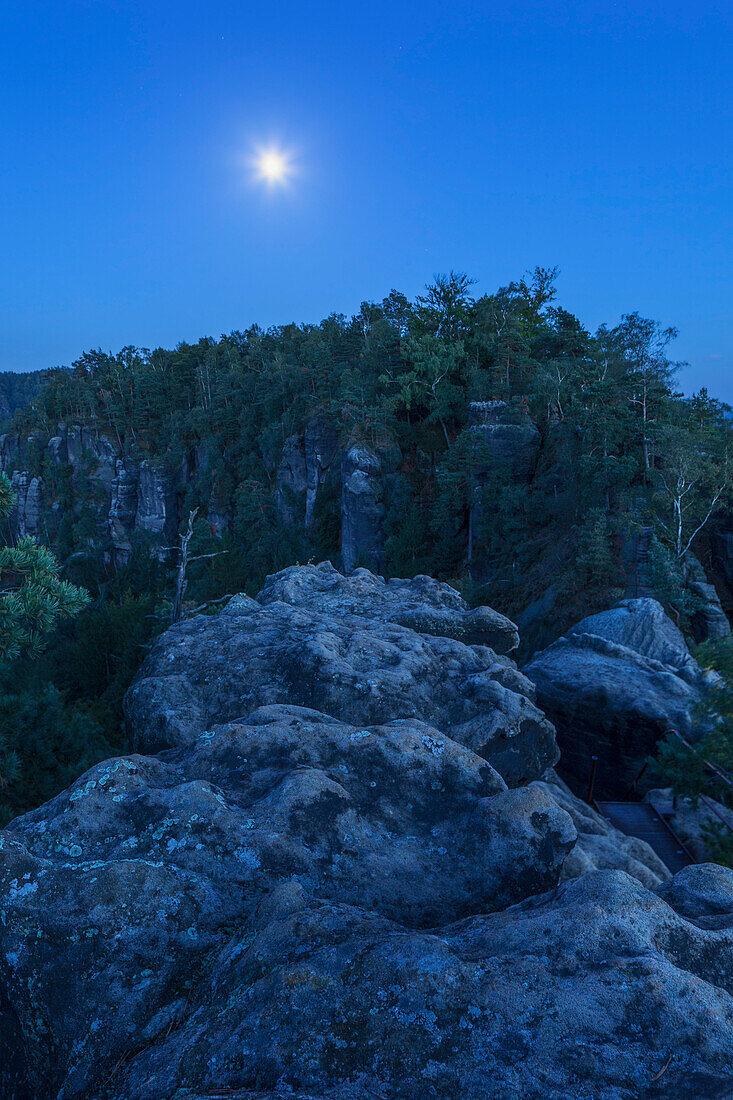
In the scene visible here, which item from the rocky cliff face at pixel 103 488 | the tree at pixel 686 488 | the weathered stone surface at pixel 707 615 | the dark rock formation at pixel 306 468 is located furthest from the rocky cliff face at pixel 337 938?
the rocky cliff face at pixel 103 488

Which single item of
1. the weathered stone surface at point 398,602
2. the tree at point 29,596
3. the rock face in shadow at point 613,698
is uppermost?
the tree at point 29,596

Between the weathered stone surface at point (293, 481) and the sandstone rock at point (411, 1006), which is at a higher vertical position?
the weathered stone surface at point (293, 481)

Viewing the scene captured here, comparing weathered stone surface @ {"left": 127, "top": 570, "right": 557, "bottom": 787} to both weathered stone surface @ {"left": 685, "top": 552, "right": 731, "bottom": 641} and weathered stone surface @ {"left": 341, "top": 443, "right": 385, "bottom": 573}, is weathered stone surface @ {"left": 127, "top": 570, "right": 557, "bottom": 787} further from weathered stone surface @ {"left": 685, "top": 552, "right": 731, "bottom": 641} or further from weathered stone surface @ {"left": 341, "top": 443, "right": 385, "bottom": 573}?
weathered stone surface @ {"left": 341, "top": 443, "right": 385, "bottom": 573}

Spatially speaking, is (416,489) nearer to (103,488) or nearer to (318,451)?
(318,451)

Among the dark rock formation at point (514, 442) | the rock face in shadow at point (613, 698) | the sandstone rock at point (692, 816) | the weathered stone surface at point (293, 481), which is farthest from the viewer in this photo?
the weathered stone surface at point (293, 481)

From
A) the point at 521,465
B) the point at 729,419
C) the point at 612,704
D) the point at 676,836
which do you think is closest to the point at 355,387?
the point at 521,465

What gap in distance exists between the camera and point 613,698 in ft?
37.7

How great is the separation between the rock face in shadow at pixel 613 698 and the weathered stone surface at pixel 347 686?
235 inches

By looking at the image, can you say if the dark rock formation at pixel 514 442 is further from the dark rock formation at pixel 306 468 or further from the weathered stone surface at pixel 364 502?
the dark rock formation at pixel 306 468

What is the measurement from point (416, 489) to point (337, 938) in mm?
36158

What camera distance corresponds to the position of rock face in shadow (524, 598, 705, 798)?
11.1 m

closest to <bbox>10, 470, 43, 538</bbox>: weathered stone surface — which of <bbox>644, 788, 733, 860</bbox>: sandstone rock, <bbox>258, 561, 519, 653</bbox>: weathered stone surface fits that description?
<bbox>258, 561, 519, 653</bbox>: weathered stone surface

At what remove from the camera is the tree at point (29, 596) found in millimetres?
6191

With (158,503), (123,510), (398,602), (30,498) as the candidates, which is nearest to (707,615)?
(398,602)
